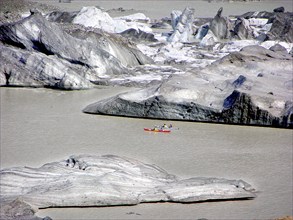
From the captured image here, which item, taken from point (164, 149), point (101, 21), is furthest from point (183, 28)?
point (164, 149)

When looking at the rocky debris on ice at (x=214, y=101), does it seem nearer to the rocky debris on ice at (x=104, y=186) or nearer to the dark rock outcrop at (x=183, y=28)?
the rocky debris on ice at (x=104, y=186)

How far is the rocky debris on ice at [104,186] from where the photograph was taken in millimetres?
6957

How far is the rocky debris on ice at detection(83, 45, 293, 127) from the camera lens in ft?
33.8

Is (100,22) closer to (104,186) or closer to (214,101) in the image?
(214,101)

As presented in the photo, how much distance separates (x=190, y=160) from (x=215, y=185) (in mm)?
1271

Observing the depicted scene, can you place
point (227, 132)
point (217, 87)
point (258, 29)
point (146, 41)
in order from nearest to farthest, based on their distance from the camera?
1. point (227, 132)
2. point (217, 87)
3. point (146, 41)
4. point (258, 29)

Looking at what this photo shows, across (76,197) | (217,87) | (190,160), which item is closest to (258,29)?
(217,87)

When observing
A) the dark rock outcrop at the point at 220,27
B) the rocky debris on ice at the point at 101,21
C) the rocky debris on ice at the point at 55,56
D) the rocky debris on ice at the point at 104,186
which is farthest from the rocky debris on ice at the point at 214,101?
the rocky debris on ice at the point at 101,21

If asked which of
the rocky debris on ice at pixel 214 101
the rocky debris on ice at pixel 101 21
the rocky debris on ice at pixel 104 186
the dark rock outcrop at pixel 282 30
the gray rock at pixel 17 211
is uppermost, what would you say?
A: the dark rock outcrop at pixel 282 30

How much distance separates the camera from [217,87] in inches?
444

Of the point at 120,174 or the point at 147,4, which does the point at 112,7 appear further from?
the point at 120,174

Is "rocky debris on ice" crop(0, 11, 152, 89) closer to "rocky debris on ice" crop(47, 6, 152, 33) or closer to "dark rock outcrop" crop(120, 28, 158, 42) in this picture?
"dark rock outcrop" crop(120, 28, 158, 42)

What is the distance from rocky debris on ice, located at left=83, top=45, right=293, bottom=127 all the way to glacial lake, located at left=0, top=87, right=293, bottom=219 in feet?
0.53

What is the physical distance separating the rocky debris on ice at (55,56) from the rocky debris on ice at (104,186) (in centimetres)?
528
